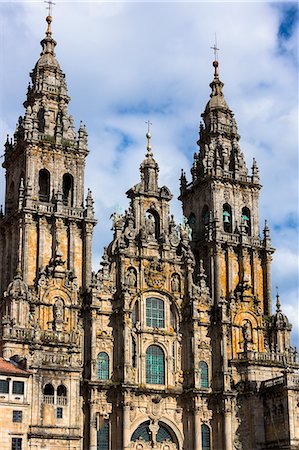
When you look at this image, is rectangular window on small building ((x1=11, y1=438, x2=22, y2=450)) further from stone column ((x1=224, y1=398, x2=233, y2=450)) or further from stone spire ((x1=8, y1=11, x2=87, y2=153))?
stone spire ((x1=8, y1=11, x2=87, y2=153))

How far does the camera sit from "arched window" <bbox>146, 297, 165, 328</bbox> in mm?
67125

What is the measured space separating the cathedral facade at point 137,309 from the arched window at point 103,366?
0.29ft

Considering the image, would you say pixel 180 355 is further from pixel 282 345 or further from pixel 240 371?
pixel 282 345

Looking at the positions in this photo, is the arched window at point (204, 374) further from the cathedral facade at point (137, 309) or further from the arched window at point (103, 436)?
the arched window at point (103, 436)

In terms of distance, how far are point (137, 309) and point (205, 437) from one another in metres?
11.0

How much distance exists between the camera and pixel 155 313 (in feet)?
222

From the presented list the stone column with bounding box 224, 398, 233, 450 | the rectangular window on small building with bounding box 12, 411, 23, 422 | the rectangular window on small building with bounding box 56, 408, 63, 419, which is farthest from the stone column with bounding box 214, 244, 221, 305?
the rectangular window on small building with bounding box 12, 411, 23, 422

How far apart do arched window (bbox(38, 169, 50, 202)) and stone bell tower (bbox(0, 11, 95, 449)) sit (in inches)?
3.1

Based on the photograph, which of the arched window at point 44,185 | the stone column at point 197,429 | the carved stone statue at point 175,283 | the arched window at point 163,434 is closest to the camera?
the stone column at point 197,429

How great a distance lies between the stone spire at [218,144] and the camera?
249ft

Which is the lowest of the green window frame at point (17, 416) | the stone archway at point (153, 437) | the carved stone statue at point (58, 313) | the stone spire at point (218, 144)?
the stone archway at point (153, 437)

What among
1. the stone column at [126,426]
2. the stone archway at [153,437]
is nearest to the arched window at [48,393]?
the stone column at [126,426]

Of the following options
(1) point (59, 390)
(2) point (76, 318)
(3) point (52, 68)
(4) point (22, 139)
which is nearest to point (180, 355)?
(2) point (76, 318)

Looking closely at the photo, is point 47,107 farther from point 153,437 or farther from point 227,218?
point 153,437
